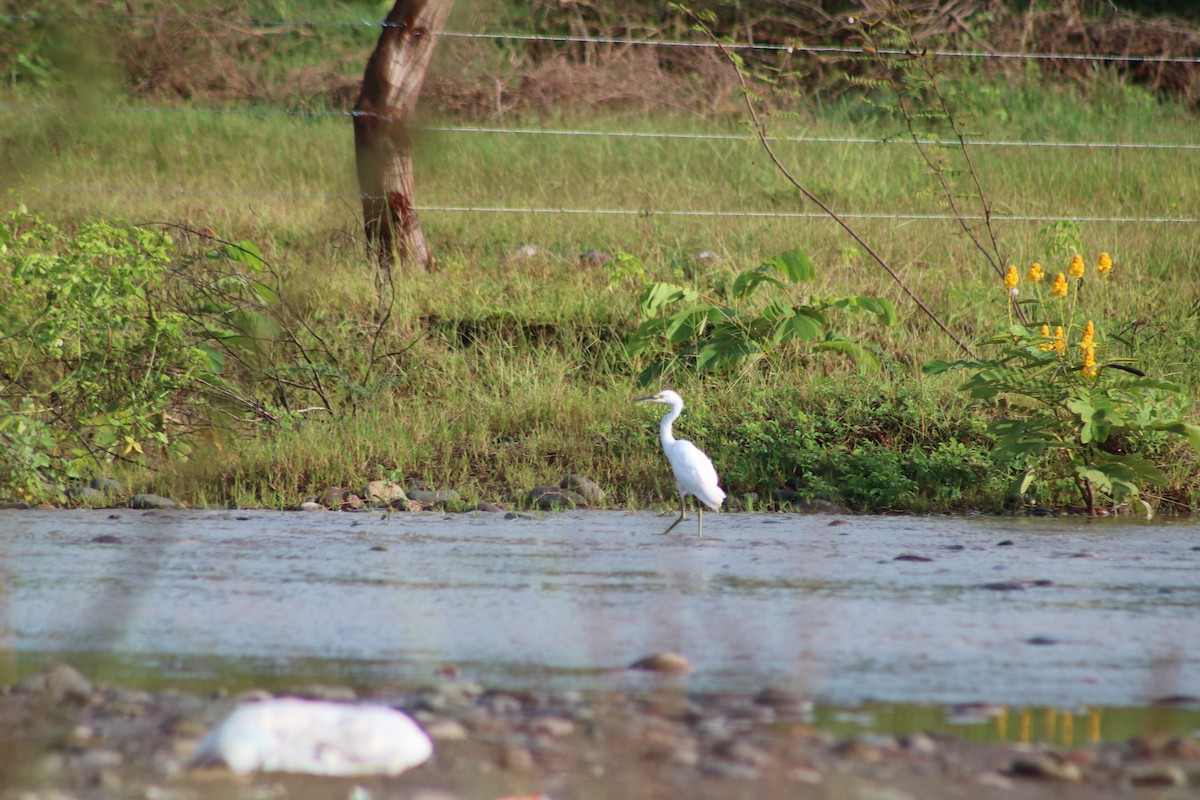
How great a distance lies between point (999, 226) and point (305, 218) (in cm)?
446

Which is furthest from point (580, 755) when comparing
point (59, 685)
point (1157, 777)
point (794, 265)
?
point (794, 265)

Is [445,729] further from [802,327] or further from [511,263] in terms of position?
[511,263]

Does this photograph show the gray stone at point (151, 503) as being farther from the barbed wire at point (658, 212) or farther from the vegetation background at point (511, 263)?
the barbed wire at point (658, 212)

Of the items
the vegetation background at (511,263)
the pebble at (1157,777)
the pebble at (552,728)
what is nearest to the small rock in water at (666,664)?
the pebble at (552,728)

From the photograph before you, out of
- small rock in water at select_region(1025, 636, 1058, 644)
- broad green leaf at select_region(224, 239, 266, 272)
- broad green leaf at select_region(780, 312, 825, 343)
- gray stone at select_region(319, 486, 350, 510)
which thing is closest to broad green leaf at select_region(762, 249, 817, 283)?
broad green leaf at select_region(780, 312, 825, 343)

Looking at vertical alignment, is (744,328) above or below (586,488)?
above

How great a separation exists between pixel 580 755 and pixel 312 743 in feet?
1.66

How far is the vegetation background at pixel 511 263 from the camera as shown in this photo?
5762mm

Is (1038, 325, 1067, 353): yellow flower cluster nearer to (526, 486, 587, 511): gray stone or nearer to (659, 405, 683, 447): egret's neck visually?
(659, 405, 683, 447): egret's neck

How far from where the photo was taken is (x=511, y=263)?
8.26m

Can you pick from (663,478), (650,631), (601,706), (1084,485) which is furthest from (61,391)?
(1084,485)

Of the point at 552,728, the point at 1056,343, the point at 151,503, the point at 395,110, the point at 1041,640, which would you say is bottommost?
the point at 151,503

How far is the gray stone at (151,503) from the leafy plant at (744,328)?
7.27ft

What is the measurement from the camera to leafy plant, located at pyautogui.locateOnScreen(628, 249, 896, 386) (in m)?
6.55
